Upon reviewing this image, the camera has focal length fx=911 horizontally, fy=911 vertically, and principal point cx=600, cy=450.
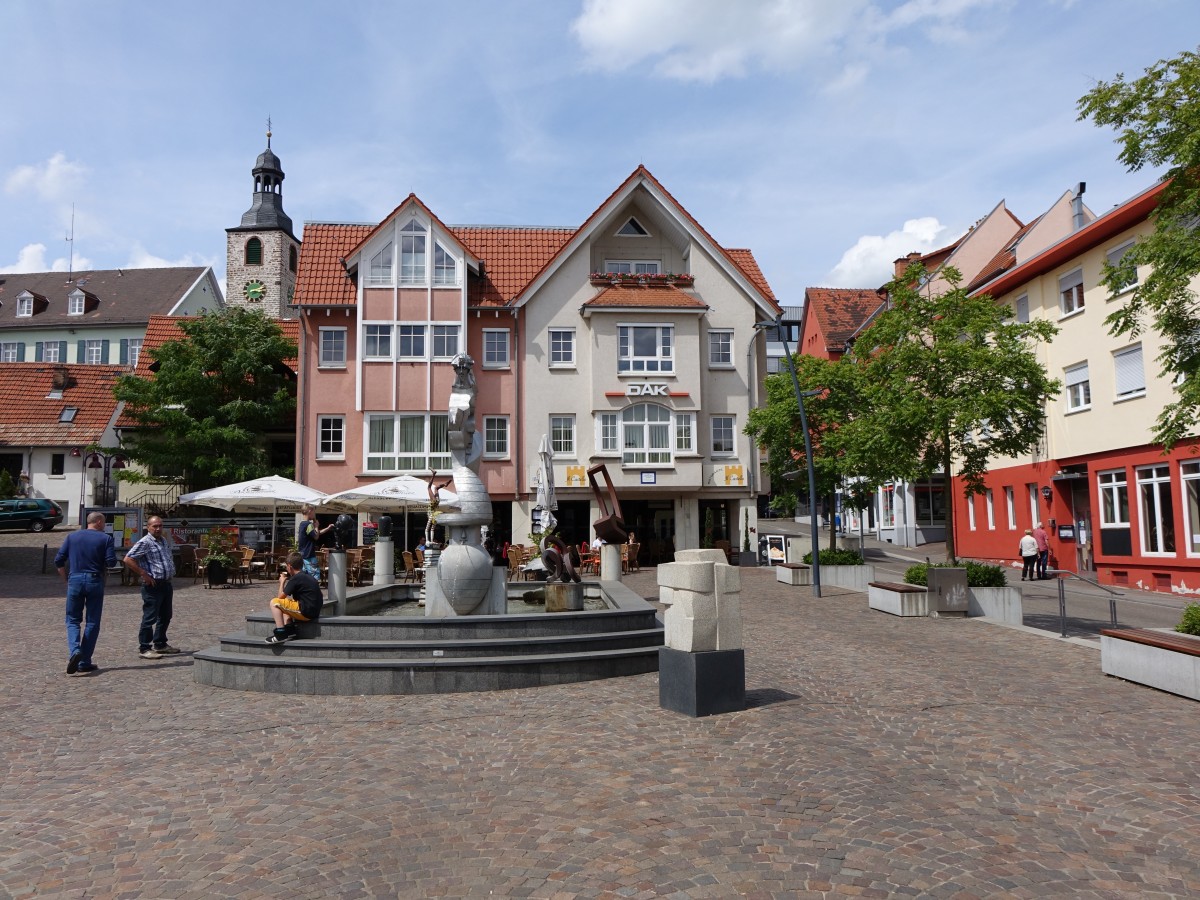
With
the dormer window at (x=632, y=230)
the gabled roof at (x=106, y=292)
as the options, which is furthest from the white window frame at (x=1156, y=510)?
the gabled roof at (x=106, y=292)

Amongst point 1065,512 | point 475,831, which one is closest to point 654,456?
point 1065,512

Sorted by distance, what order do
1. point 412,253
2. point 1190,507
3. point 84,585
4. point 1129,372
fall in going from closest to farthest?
point 84,585
point 1190,507
point 1129,372
point 412,253

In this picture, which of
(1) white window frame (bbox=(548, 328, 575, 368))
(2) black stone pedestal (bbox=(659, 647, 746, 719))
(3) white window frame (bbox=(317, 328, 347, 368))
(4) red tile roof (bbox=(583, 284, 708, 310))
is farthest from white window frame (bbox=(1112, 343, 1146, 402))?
(3) white window frame (bbox=(317, 328, 347, 368))

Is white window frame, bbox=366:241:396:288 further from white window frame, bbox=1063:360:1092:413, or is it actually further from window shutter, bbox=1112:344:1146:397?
window shutter, bbox=1112:344:1146:397

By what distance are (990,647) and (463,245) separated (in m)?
24.7

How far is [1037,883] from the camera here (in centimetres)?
461

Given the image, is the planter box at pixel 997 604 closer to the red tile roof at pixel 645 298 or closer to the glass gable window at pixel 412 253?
the red tile roof at pixel 645 298

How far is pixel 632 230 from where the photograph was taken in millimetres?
34375

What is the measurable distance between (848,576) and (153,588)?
16383 millimetres

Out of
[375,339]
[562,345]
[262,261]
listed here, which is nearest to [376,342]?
[375,339]

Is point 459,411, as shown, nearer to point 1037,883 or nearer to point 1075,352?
point 1037,883

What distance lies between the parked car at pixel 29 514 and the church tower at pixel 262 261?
22.7 meters

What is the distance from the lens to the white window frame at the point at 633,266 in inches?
1353

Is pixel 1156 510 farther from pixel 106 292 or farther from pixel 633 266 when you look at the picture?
pixel 106 292
